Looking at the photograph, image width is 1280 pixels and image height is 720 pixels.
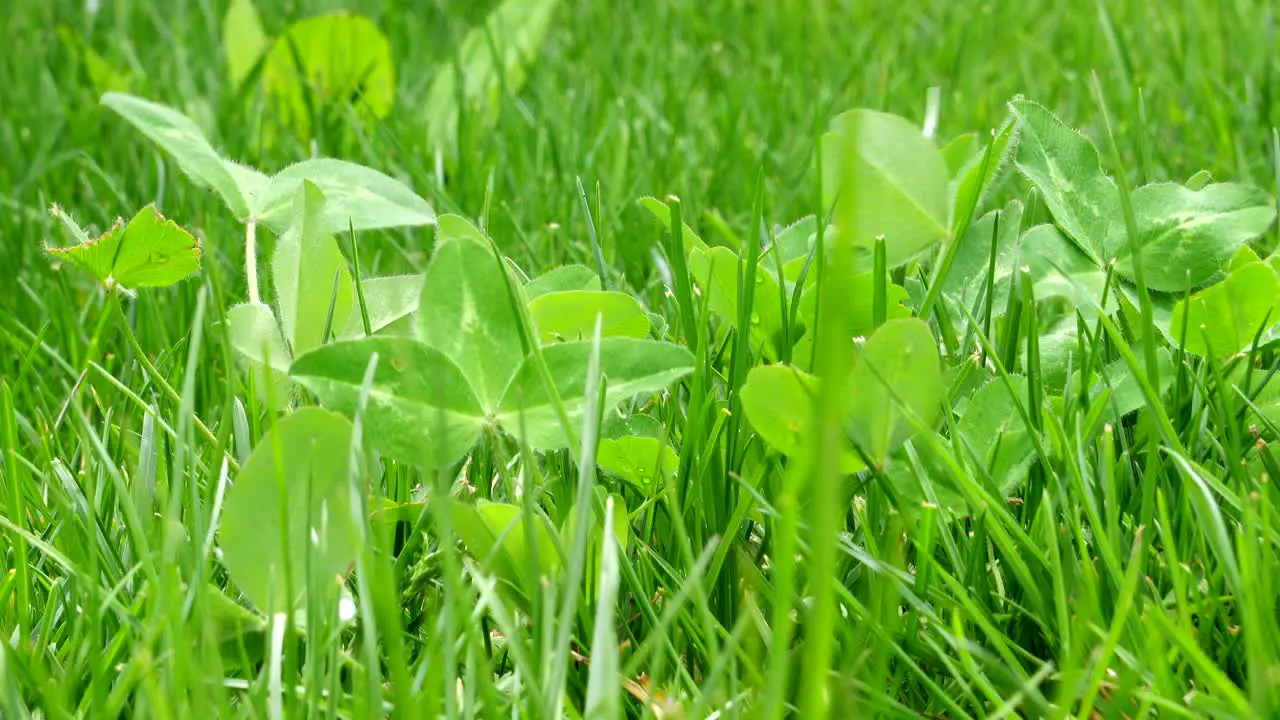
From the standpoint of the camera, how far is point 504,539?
3.03 feet

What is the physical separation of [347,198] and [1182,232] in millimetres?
814

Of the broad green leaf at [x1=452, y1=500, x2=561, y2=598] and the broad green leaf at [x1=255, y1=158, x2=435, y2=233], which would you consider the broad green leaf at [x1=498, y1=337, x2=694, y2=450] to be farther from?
the broad green leaf at [x1=255, y1=158, x2=435, y2=233]

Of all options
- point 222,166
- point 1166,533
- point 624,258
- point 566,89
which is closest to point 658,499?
point 1166,533

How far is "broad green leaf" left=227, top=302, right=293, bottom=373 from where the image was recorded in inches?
42.1

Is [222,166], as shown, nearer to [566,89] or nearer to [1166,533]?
[1166,533]

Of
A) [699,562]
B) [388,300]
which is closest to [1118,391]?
[699,562]

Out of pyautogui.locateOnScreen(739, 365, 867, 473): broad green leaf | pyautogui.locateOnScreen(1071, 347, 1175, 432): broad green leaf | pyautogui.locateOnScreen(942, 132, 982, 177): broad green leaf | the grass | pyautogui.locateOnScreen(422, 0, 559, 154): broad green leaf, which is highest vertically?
pyautogui.locateOnScreen(422, 0, 559, 154): broad green leaf

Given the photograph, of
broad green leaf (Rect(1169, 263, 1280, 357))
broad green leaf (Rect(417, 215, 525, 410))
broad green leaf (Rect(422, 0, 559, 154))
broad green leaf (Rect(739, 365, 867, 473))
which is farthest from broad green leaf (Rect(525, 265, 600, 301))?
broad green leaf (Rect(422, 0, 559, 154))

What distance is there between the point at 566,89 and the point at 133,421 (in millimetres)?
1833

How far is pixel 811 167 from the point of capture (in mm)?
2246

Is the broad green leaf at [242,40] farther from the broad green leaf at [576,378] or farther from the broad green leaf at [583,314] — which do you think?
the broad green leaf at [576,378]

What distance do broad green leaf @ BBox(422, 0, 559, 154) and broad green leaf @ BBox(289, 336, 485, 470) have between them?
5.15ft

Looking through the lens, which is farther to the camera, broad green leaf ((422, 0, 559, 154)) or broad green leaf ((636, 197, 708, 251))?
broad green leaf ((422, 0, 559, 154))

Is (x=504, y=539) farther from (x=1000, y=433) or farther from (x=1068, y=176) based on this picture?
(x=1068, y=176)
